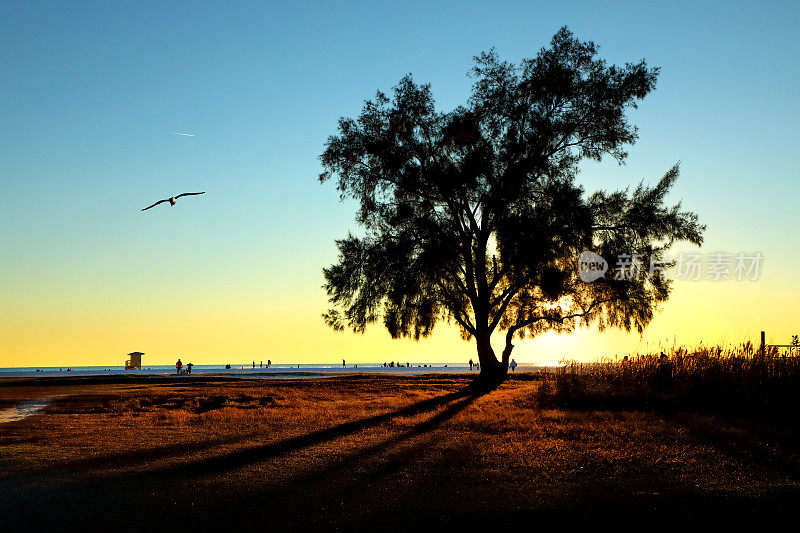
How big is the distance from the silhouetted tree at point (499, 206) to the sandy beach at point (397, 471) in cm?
1169

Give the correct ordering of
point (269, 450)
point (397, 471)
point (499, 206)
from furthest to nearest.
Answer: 1. point (499, 206)
2. point (269, 450)
3. point (397, 471)

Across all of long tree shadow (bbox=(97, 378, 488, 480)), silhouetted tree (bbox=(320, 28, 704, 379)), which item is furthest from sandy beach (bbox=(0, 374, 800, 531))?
silhouetted tree (bbox=(320, 28, 704, 379))

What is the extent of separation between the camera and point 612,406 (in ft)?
55.2

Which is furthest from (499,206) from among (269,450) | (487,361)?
(269,450)

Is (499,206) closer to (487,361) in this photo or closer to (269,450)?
(487,361)

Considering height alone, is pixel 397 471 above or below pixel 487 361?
below

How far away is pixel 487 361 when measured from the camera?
1128 inches

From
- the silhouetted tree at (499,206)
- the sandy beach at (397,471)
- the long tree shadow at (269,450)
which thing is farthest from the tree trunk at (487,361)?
the sandy beach at (397,471)

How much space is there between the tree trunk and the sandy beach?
1214 cm

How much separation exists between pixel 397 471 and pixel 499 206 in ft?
60.4

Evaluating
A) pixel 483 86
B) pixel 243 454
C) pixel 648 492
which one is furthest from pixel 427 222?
pixel 648 492

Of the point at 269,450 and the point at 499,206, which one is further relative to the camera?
the point at 499,206

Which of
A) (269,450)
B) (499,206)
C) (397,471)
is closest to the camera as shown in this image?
(397,471)

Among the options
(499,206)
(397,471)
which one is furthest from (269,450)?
(499,206)
